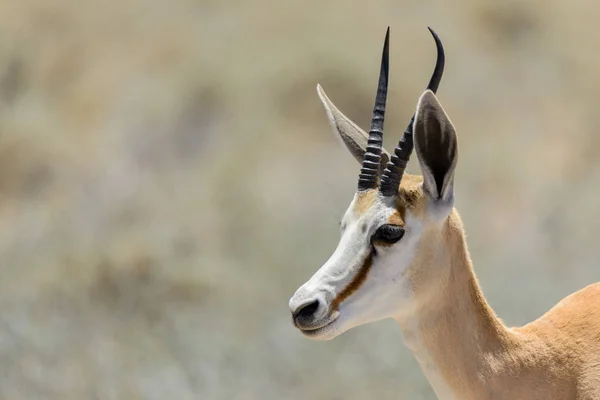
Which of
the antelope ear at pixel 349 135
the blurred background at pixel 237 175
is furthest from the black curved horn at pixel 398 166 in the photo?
the blurred background at pixel 237 175

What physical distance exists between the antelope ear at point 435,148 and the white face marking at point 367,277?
0.14 metres

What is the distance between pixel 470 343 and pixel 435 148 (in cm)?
74

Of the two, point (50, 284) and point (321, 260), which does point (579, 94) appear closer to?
point (321, 260)

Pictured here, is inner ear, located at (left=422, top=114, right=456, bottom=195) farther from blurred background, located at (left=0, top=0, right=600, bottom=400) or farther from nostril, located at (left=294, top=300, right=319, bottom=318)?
blurred background, located at (left=0, top=0, right=600, bottom=400)

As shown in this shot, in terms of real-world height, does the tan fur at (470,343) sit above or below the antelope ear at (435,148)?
below

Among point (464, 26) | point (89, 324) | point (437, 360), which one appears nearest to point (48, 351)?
point (89, 324)

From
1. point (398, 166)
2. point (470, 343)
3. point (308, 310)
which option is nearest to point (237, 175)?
point (398, 166)

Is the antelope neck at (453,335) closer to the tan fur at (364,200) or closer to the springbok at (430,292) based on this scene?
the springbok at (430,292)

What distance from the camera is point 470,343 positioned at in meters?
4.03

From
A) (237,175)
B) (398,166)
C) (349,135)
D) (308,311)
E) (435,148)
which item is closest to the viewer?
(308,311)

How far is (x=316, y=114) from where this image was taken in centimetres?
1191

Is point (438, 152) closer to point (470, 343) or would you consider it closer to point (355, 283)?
point (355, 283)

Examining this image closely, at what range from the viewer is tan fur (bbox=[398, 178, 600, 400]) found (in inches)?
157

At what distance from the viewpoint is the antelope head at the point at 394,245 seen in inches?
152
